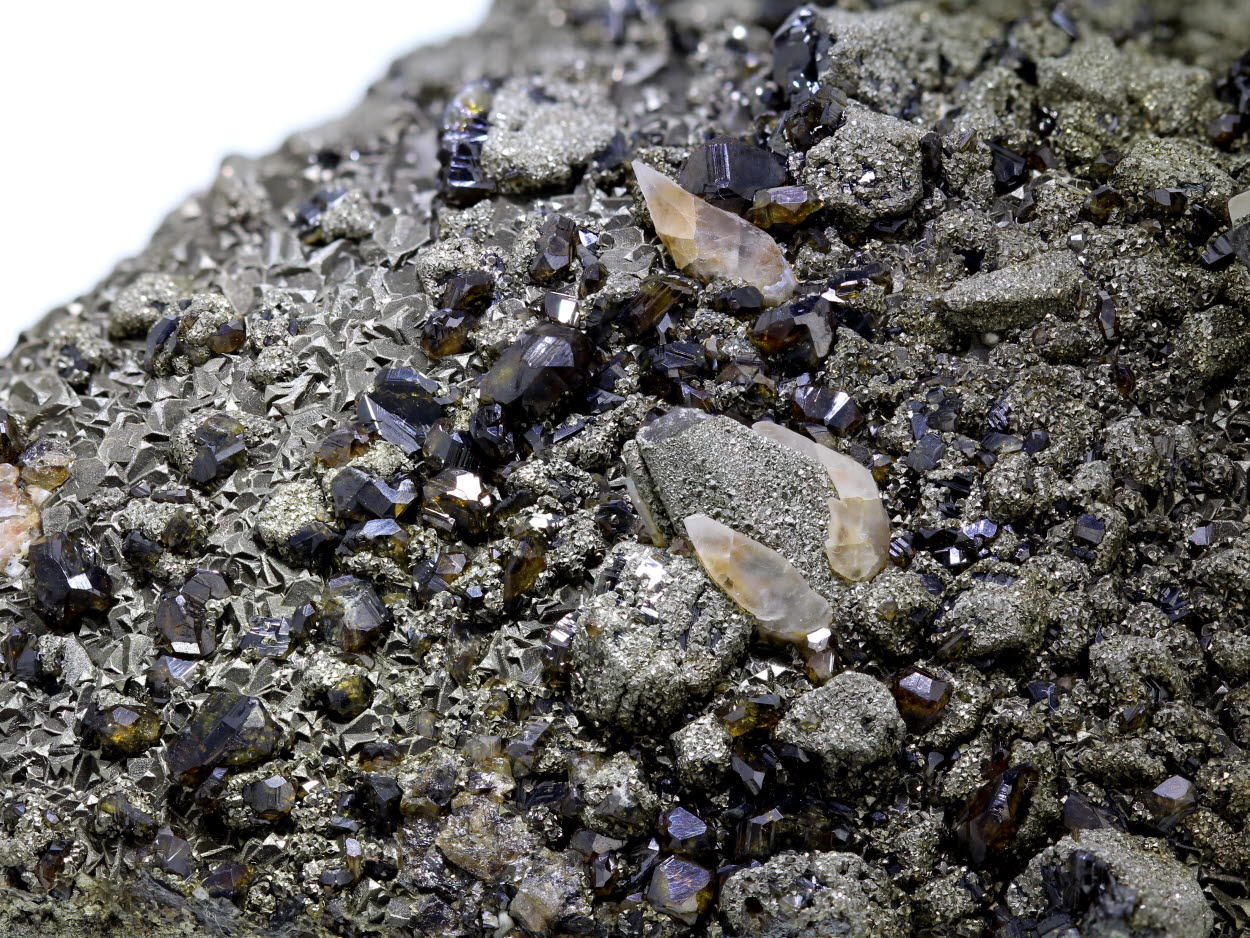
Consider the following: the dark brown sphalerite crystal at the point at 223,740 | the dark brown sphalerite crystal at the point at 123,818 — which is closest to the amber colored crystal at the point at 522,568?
the dark brown sphalerite crystal at the point at 223,740

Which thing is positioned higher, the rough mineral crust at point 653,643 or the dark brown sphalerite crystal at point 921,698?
the rough mineral crust at point 653,643

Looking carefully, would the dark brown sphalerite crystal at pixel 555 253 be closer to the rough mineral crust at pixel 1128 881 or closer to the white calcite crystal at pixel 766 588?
the white calcite crystal at pixel 766 588

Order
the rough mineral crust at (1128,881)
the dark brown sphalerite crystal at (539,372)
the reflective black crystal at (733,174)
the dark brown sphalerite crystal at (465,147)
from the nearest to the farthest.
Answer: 1. the rough mineral crust at (1128,881)
2. the dark brown sphalerite crystal at (539,372)
3. the reflective black crystal at (733,174)
4. the dark brown sphalerite crystal at (465,147)

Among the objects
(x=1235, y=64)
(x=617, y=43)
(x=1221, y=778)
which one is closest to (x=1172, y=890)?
(x=1221, y=778)

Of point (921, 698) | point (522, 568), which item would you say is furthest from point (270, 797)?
point (921, 698)

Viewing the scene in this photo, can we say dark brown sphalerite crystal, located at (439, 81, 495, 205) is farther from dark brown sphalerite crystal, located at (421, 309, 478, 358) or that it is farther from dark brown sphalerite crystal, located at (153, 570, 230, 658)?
dark brown sphalerite crystal, located at (153, 570, 230, 658)

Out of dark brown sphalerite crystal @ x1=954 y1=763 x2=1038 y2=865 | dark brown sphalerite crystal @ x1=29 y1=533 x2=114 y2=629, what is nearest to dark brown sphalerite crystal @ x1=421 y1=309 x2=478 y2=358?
dark brown sphalerite crystal @ x1=29 y1=533 x2=114 y2=629
